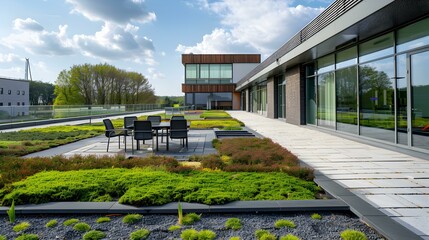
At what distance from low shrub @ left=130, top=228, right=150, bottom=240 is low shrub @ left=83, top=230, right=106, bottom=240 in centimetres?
30

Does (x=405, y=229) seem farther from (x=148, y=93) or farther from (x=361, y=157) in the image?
(x=148, y=93)

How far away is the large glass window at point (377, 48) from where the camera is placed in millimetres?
8866

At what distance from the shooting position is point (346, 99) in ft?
37.9

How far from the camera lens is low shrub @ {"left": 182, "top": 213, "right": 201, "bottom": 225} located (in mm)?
3387

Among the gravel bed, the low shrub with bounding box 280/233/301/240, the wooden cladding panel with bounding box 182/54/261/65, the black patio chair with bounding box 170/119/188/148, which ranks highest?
the wooden cladding panel with bounding box 182/54/261/65

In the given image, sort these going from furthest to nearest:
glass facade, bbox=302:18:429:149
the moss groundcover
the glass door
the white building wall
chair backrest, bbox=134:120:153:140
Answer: the white building wall
chair backrest, bbox=134:120:153:140
glass facade, bbox=302:18:429:149
the glass door
the moss groundcover

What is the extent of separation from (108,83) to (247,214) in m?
57.7

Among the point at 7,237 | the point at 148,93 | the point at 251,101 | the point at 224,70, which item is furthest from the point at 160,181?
the point at 148,93

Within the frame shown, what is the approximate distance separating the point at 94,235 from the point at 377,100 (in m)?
8.96

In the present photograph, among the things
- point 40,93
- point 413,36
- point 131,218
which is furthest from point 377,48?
point 40,93

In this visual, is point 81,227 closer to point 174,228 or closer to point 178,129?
point 174,228

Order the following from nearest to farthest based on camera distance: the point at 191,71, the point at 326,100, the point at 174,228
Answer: the point at 174,228 → the point at 326,100 → the point at 191,71

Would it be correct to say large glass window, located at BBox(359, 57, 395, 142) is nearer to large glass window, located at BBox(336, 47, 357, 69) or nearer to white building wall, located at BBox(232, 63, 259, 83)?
large glass window, located at BBox(336, 47, 357, 69)

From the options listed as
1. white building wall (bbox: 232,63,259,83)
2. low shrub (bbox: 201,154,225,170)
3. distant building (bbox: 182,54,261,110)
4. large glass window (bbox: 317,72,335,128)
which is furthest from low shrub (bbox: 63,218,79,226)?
white building wall (bbox: 232,63,259,83)
